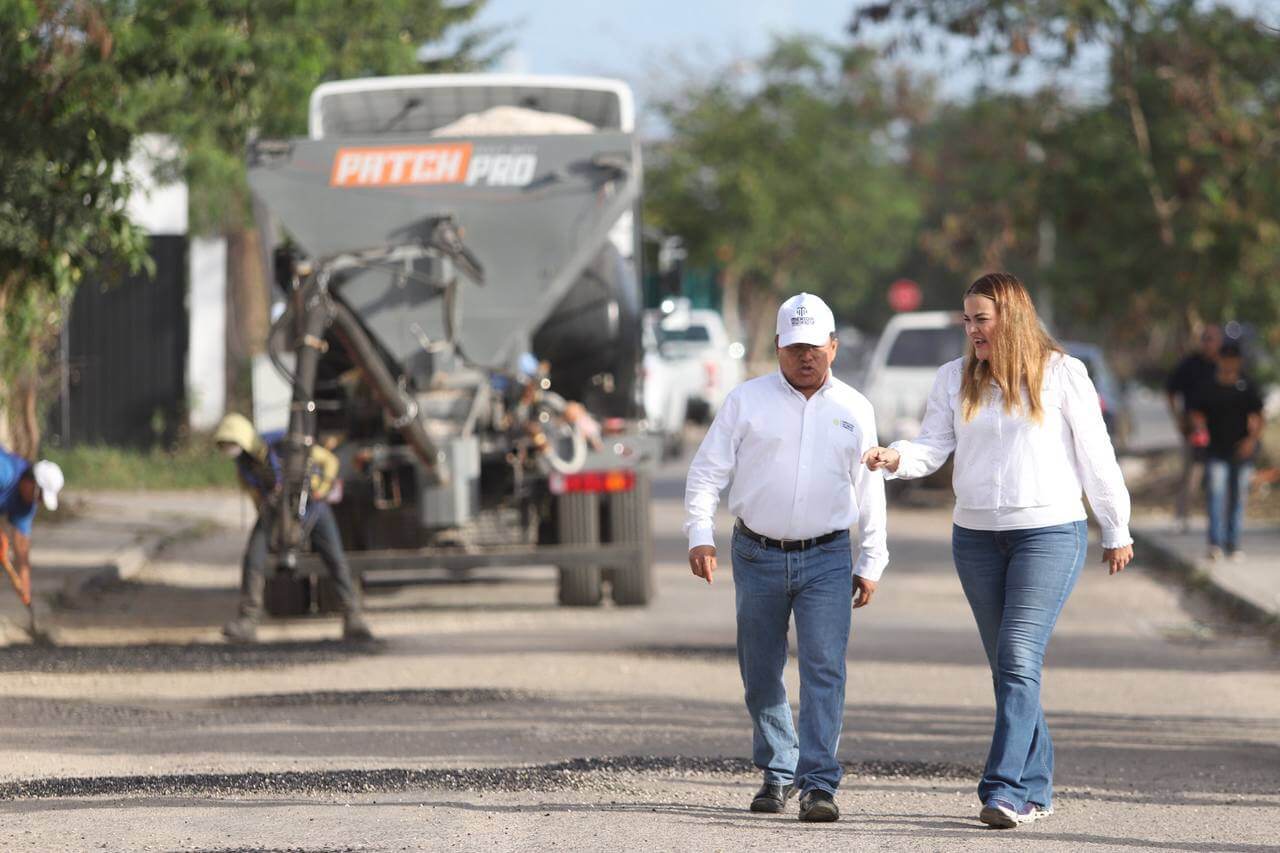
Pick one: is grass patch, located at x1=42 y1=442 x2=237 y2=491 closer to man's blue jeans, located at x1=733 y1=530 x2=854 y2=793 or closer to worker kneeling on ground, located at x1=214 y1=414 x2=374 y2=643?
worker kneeling on ground, located at x1=214 y1=414 x2=374 y2=643

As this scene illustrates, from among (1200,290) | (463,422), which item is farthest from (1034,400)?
(1200,290)

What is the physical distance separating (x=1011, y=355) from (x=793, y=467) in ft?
2.61

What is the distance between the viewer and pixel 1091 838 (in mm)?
6891

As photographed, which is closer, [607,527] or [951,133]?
[607,527]

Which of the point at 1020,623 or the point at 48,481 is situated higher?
the point at 48,481

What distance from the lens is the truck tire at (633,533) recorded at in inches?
541

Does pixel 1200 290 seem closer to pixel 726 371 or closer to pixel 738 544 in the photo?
pixel 726 371

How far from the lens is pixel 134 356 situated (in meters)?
26.0

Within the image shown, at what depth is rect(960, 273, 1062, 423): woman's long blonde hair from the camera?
7066 mm

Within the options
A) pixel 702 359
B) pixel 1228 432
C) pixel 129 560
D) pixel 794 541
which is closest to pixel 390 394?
pixel 129 560

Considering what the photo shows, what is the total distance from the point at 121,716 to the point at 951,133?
57867 mm

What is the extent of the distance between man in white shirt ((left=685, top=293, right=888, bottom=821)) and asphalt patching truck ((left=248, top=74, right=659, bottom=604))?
5.97 metres

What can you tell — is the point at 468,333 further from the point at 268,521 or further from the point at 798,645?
the point at 798,645

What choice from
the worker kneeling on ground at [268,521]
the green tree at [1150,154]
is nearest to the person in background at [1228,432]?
the green tree at [1150,154]
